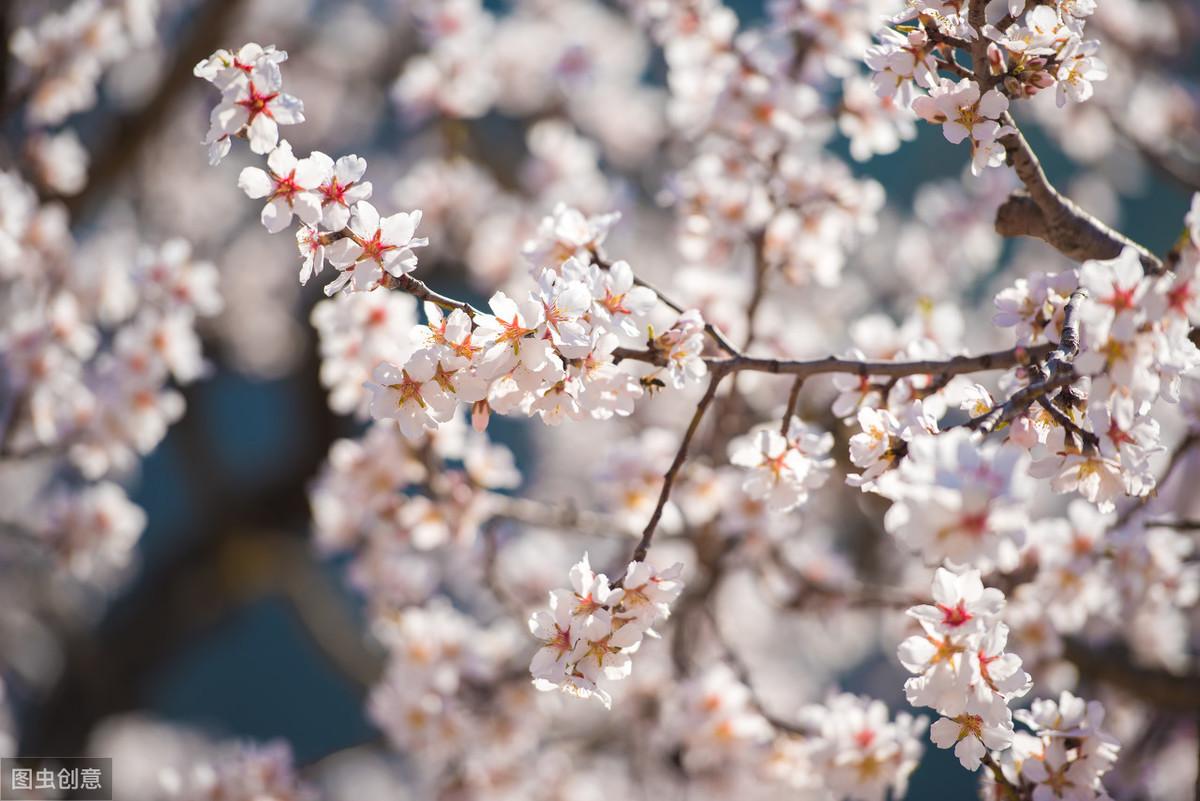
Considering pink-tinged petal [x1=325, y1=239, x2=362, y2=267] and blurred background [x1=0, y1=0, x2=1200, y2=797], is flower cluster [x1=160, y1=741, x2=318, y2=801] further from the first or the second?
blurred background [x1=0, y1=0, x2=1200, y2=797]

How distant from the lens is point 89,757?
300cm

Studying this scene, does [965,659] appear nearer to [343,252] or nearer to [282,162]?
[343,252]

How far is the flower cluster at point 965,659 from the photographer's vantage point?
88 cm

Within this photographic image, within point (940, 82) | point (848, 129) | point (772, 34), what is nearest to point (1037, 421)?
point (940, 82)

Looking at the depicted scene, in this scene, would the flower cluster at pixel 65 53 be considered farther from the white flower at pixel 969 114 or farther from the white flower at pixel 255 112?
the white flower at pixel 969 114

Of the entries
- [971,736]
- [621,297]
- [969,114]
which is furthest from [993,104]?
[971,736]

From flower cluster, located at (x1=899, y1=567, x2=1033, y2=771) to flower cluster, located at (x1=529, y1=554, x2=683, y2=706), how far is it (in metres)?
0.25

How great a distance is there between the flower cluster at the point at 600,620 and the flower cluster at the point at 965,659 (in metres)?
0.25

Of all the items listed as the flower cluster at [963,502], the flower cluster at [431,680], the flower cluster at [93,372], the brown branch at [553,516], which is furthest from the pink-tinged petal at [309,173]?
the flower cluster at [431,680]

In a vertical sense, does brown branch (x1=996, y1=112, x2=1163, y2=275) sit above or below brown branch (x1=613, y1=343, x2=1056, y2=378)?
above

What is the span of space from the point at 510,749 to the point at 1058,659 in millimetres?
1048

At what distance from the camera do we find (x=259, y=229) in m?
4.68

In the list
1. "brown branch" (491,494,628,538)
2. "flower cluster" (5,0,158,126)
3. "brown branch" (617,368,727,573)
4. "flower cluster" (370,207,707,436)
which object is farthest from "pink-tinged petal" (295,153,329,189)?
"flower cluster" (5,0,158,126)

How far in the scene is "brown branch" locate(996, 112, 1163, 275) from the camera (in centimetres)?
103
